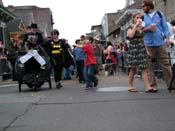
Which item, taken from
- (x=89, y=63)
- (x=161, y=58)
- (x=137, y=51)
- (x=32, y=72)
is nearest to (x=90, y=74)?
(x=89, y=63)

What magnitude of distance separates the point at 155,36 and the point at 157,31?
0.41 ft

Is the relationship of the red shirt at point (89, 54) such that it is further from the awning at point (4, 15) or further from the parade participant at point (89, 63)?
the awning at point (4, 15)

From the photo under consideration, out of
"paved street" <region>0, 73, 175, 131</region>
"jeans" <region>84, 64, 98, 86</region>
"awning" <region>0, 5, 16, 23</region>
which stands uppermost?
"awning" <region>0, 5, 16, 23</region>

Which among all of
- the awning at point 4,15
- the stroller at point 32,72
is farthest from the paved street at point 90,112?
the awning at point 4,15

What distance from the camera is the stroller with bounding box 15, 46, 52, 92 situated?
15.5 meters

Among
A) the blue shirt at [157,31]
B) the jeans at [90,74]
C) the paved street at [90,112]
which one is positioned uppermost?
the blue shirt at [157,31]

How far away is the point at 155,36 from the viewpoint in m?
13.2

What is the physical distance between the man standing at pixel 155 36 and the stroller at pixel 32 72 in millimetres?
3396

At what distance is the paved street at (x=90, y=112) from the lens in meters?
8.48

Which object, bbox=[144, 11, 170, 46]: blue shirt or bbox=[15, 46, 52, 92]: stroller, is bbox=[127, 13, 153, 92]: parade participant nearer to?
bbox=[144, 11, 170, 46]: blue shirt

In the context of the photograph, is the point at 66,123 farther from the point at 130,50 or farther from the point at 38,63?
the point at 38,63

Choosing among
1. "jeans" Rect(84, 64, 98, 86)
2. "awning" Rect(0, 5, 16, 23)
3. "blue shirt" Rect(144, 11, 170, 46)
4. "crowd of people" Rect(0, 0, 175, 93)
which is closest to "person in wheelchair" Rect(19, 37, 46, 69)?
"crowd of people" Rect(0, 0, 175, 93)

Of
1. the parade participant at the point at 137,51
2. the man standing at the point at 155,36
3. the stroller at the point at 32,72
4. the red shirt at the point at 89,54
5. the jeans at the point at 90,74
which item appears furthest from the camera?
the red shirt at the point at 89,54

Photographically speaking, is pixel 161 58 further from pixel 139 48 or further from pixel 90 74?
pixel 90 74
